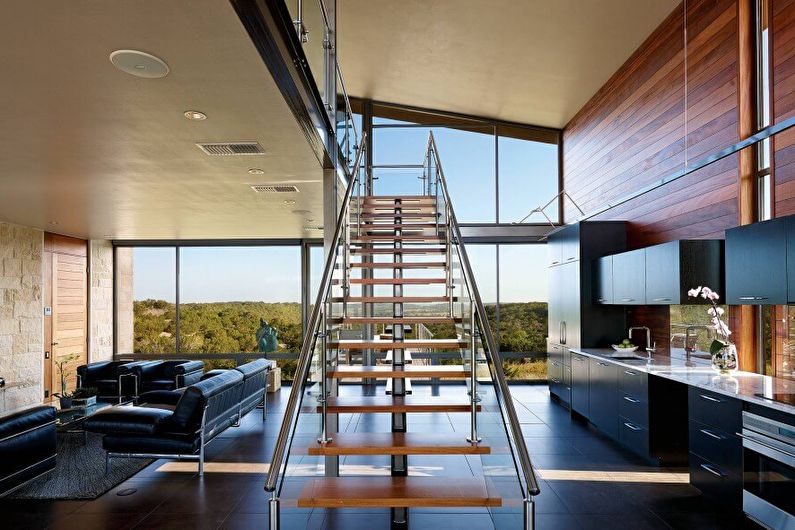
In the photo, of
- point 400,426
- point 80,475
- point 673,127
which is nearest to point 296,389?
point 400,426

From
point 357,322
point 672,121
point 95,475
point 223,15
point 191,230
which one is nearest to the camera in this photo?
point 223,15

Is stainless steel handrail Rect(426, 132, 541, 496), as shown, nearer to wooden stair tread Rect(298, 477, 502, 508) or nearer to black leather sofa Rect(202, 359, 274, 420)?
wooden stair tread Rect(298, 477, 502, 508)

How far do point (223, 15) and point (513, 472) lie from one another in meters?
2.59

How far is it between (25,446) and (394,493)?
12.5 ft

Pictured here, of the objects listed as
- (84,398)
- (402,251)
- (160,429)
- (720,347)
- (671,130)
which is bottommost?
(84,398)

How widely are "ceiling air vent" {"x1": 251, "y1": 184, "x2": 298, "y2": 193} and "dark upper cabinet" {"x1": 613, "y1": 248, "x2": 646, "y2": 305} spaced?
405cm

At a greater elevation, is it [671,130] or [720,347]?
[671,130]

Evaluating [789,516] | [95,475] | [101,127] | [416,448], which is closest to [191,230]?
[95,475]

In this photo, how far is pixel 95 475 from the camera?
5227mm

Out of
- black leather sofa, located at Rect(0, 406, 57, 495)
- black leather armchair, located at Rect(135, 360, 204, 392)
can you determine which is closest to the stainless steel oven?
black leather sofa, located at Rect(0, 406, 57, 495)

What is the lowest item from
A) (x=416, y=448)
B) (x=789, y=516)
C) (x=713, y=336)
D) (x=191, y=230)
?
(x=789, y=516)

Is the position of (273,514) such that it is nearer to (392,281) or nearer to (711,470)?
(392,281)

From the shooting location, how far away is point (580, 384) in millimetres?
7043

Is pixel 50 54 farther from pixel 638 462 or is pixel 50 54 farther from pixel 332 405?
pixel 638 462
